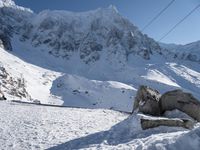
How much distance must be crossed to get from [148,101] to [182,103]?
2.28m

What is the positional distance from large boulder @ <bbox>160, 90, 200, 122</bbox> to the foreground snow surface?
2.85 meters

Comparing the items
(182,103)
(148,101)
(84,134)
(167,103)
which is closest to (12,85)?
(148,101)

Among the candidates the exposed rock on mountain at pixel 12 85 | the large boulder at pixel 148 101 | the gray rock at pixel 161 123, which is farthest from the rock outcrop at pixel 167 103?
the exposed rock on mountain at pixel 12 85

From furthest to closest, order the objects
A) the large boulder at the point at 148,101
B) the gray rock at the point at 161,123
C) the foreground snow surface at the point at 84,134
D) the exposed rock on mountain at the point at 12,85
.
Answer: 1. the exposed rock on mountain at the point at 12,85
2. the large boulder at the point at 148,101
3. the gray rock at the point at 161,123
4. the foreground snow surface at the point at 84,134

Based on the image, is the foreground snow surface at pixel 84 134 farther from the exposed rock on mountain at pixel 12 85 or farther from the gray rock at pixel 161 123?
the exposed rock on mountain at pixel 12 85

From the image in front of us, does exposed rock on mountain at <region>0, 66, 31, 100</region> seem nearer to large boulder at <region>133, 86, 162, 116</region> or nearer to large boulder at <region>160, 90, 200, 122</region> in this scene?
large boulder at <region>133, 86, 162, 116</region>

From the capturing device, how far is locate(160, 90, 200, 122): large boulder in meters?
25.4

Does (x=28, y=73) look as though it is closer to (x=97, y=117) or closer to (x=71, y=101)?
(x=71, y=101)

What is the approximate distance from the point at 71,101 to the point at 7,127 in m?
126

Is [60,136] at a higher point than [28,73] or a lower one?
lower

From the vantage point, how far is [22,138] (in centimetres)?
2169

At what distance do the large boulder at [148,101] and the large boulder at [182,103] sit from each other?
48 cm

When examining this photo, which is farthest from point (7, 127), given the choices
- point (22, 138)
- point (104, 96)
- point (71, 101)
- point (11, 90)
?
point (104, 96)

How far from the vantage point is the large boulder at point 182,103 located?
999 inches
